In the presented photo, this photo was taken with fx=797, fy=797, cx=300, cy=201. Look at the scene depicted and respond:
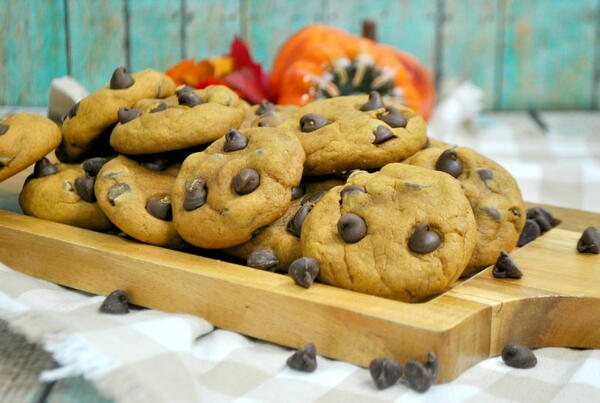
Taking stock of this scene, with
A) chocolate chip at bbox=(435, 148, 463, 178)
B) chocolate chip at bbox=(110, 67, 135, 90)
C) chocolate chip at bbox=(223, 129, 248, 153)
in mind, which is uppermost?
chocolate chip at bbox=(110, 67, 135, 90)

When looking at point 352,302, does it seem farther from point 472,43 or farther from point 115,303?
point 472,43

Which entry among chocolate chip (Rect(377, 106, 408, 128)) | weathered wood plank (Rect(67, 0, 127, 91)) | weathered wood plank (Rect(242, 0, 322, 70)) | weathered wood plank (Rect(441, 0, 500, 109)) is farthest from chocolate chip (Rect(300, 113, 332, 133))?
weathered wood plank (Rect(441, 0, 500, 109))

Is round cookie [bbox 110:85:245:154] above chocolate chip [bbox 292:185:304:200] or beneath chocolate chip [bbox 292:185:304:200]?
above

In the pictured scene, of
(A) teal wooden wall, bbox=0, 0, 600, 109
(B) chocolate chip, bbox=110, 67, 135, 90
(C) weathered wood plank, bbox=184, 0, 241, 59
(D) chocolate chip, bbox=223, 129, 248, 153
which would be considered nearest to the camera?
(D) chocolate chip, bbox=223, 129, 248, 153

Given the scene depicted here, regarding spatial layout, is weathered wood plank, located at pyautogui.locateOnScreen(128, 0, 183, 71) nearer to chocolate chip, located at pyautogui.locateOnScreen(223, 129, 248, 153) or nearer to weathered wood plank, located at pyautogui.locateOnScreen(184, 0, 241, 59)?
weathered wood plank, located at pyautogui.locateOnScreen(184, 0, 241, 59)

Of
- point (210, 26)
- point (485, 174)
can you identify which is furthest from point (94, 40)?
point (485, 174)

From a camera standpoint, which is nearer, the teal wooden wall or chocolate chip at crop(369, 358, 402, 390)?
chocolate chip at crop(369, 358, 402, 390)

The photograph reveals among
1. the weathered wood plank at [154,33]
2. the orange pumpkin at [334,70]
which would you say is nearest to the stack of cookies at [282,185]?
the orange pumpkin at [334,70]
